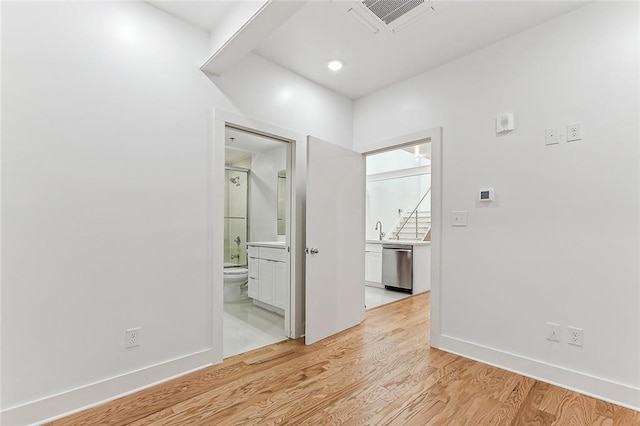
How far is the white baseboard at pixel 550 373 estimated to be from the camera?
1.86m

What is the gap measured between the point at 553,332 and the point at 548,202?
3.03ft

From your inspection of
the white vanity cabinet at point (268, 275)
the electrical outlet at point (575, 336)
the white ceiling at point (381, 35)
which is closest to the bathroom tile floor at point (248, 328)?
the white vanity cabinet at point (268, 275)

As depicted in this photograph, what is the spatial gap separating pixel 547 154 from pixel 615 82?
54 cm

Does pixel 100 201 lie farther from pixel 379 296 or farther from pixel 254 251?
pixel 379 296

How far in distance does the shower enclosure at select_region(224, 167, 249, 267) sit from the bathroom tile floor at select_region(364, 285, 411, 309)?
8.05ft

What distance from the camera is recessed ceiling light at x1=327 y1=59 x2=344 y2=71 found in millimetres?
2742

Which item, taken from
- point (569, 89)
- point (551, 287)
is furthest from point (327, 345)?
point (569, 89)

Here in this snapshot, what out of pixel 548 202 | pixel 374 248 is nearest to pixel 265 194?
pixel 374 248

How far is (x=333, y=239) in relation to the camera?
307 cm

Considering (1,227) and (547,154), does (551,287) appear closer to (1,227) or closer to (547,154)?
(547,154)

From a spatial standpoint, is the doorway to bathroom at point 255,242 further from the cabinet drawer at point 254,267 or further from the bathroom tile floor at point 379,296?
the bathroom tile floor at point 379,296

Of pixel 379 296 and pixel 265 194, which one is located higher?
pixel 265 194

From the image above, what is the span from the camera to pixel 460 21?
7.26ft

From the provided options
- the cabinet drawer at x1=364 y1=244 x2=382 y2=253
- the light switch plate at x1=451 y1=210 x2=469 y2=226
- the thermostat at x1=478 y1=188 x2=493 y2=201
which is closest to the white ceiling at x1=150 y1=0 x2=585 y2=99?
the thermostat at x1=478 y1=188 x2=493 y2=201
